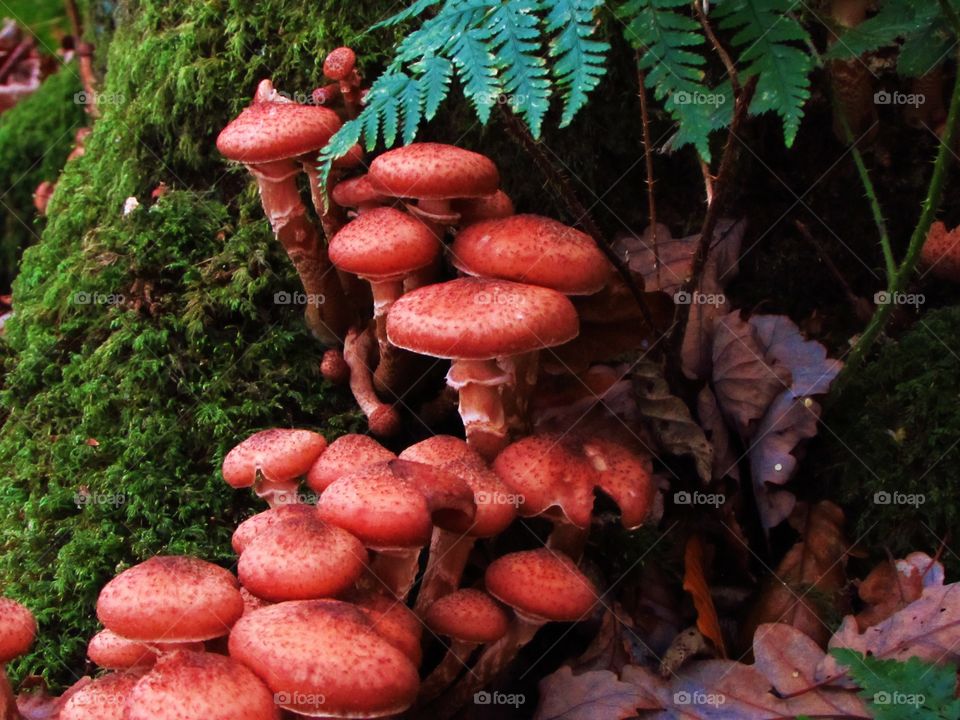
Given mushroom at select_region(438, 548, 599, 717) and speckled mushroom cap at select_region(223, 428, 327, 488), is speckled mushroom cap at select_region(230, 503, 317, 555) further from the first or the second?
mushroom at select_region(438, 548, 599, 717)

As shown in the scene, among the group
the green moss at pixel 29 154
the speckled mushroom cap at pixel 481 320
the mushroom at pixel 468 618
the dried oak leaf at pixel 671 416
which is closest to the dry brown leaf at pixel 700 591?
the dried oak leaf at pixel 671 416

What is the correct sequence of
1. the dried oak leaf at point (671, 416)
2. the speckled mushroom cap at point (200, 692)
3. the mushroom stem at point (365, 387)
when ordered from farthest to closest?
Answer: the mushroom stem at point (365, 387) < the dried oak leaf at point (671, 416) < the speckled mushroom cap at point (200, 692)

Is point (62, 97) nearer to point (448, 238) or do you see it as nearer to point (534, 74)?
point (448, 238)

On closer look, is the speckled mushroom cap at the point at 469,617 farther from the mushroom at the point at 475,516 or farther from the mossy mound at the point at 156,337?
the mossy mound at the point at 156,337

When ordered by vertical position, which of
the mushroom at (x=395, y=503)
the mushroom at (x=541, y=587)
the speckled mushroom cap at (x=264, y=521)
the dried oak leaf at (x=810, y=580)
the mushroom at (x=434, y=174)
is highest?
the mushroom at (x=434, y=174)

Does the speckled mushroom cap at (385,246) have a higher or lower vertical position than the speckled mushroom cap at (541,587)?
higher

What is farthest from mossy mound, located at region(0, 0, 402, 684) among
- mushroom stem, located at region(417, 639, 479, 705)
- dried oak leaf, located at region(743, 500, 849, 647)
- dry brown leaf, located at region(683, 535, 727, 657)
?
dried oak leaf, located at region(743, 500, 849, 647)
